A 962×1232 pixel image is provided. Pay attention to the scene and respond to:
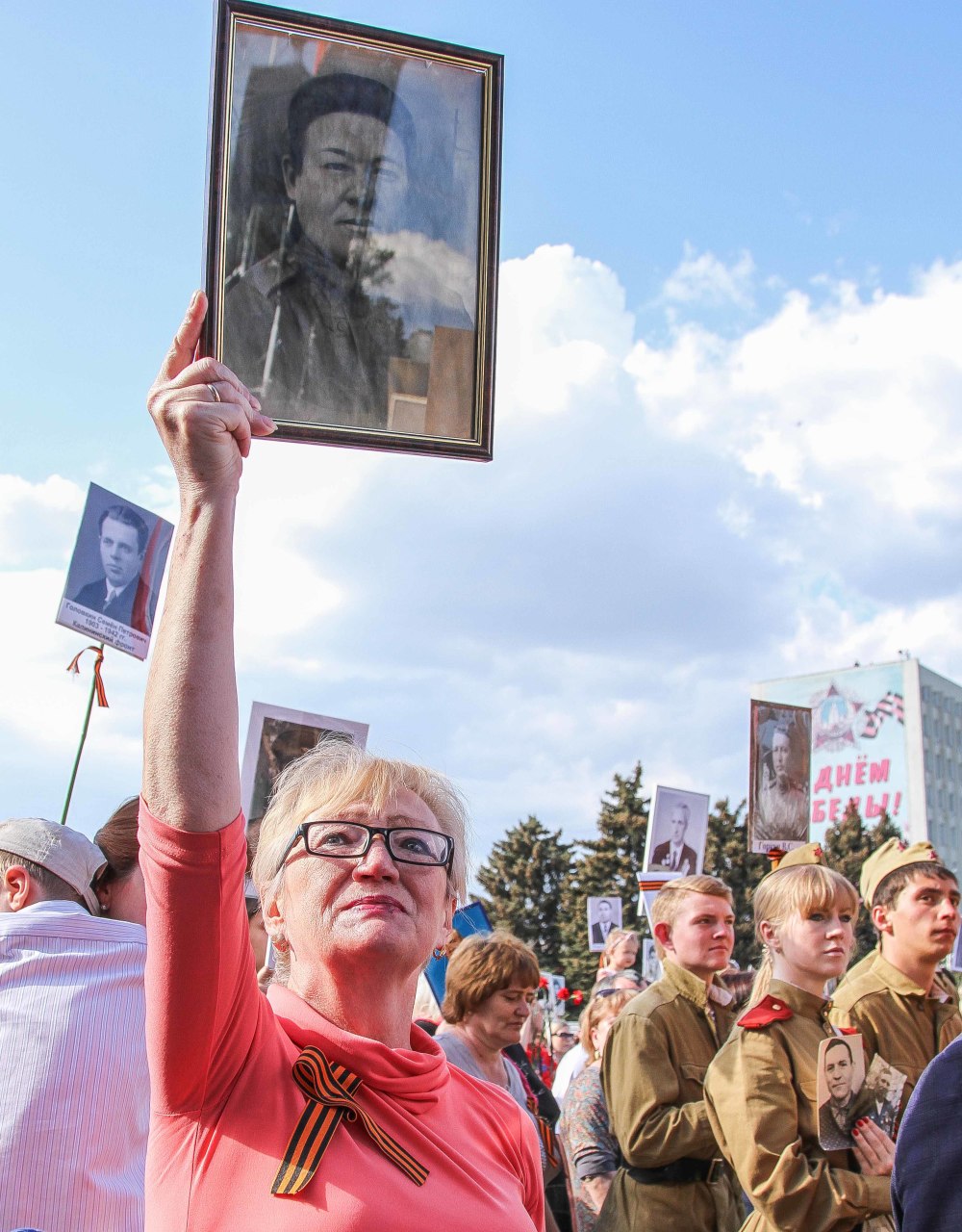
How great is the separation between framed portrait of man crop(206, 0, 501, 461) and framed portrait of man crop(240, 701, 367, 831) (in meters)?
4.48

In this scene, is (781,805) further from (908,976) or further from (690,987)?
(908,976)

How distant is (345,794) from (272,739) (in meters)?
5.03

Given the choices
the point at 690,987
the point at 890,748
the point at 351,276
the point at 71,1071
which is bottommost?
the point at 71,1071

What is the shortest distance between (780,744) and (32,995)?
23.5 ft

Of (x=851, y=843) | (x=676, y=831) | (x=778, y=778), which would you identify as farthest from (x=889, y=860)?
(x=851, y=843)

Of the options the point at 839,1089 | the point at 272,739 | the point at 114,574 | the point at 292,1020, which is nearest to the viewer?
the point at 292,1020

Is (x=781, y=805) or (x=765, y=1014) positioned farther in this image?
(x=781, y=805)

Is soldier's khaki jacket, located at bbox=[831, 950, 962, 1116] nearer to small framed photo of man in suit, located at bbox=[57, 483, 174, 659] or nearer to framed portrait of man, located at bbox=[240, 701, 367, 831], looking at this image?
framed portrait of man, located at bbox=[240, 701, 367, 831]

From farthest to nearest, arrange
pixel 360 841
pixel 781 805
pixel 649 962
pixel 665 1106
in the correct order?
pixel 649 962, pixel 781 805, pixel 665 1106, pixel 360 841

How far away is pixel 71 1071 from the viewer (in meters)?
2.95

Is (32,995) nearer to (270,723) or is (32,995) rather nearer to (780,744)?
(270,723)

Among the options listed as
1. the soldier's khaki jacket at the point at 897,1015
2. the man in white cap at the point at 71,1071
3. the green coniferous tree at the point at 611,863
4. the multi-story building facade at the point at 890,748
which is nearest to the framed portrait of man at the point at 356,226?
the man in white cap at the point at 71,1071

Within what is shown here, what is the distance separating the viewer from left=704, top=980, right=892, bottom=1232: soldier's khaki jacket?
365cm

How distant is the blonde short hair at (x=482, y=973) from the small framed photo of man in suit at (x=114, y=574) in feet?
11.1
